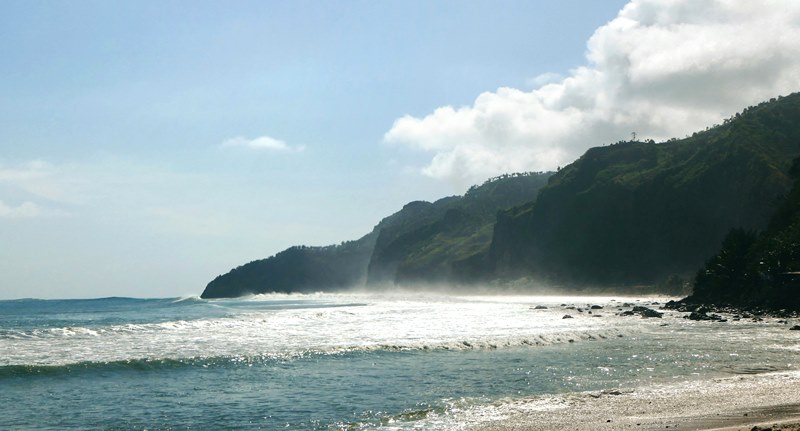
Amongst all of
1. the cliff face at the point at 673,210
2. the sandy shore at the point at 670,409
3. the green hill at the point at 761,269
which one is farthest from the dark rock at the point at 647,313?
the cliff face at the point at 673,210

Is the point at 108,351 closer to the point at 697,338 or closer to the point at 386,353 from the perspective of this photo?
the point at 386,353

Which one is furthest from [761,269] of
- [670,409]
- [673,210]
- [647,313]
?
[673,210]

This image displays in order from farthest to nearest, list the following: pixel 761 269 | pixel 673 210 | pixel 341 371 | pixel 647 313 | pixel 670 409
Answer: pixel 673 210 < pixel 761 269 < pixel 647 313 < pixel 341 371 < pixel 670 409

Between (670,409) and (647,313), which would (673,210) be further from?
(670,409)

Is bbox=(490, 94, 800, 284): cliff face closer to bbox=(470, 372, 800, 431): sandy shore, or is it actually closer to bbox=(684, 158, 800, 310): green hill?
bbox=(684, 158, 800, 310): green hill

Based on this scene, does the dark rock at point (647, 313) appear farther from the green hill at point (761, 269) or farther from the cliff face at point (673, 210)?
the cliff face at point (673, 210)

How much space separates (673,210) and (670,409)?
158903 millimetres

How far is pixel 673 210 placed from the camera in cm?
16838

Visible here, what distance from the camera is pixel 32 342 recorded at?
1972 inches

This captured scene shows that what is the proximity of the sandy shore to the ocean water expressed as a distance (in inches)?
39.5

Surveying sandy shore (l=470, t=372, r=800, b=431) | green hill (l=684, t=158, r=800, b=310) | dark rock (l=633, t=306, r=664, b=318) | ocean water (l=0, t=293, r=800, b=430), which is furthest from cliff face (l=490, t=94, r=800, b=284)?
sandy shore (l=470, t=372, r=800, b=431)

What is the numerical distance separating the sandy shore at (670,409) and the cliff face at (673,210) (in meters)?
133

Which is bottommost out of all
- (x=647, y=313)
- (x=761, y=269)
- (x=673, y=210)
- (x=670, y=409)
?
(x=647, y=313)

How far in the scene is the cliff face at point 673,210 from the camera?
500 feet
